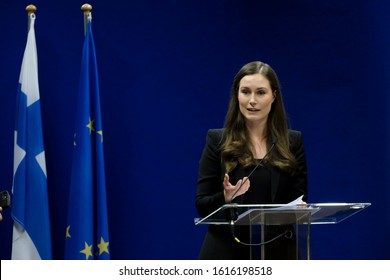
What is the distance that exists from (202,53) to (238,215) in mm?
2582

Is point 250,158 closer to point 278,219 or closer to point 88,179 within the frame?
point 278,219

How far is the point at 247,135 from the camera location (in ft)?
12.2

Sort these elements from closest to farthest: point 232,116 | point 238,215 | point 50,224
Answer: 1. point 238,215
2. point 232,116
3. point 50,224

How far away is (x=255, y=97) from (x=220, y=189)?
0.47 metres

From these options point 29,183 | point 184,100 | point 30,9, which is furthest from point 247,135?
point 30,9

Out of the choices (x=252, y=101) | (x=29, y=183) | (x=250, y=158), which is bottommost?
(x=29, y=183)

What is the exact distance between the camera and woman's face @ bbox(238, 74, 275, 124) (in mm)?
3709

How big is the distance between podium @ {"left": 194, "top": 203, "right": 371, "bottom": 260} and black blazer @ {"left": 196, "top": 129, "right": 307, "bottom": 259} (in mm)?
277

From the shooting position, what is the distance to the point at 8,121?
17.5ft
